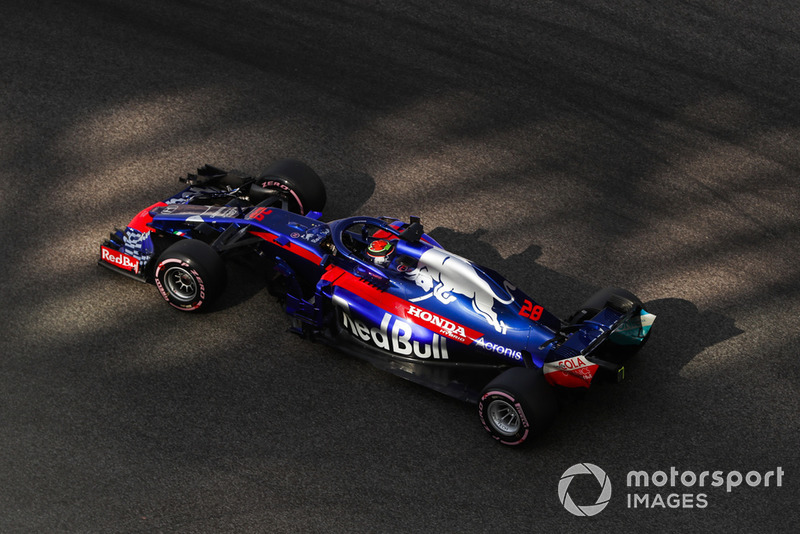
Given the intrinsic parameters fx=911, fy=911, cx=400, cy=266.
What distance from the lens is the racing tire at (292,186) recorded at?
8.49 meters

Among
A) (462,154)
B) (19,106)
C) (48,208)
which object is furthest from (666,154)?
(19,106)

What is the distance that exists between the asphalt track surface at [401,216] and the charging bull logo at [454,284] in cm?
79

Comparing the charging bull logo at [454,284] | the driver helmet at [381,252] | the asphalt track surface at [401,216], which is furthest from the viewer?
the driver helmet at [381,252]

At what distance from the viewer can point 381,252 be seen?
7398mm

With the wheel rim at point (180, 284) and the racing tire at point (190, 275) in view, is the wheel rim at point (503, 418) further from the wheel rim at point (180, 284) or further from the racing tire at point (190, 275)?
the wheel rim at point (180, 284)

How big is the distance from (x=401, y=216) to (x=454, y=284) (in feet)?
7.08

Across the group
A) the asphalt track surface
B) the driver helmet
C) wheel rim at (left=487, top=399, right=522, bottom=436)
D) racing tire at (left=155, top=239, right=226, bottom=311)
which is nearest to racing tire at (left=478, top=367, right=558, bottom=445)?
wheel rim at (left=487, top=399, right=522, bottom=436)

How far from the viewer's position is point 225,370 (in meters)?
7.38

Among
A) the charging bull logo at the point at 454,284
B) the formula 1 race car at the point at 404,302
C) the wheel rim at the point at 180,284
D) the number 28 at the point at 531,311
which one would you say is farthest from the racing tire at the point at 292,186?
the number 28 at the point at 531,311

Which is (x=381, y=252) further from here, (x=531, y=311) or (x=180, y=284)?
(x=180, y=284)

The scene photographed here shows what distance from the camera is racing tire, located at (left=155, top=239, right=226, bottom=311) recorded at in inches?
292

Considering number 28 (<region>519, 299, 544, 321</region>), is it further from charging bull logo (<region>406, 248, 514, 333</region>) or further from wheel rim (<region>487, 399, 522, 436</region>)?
wheel rim (<region>487, 399, 522, 436</region>)

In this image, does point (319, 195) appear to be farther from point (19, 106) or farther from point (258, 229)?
point (19, 106)

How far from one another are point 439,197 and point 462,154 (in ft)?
2.69
